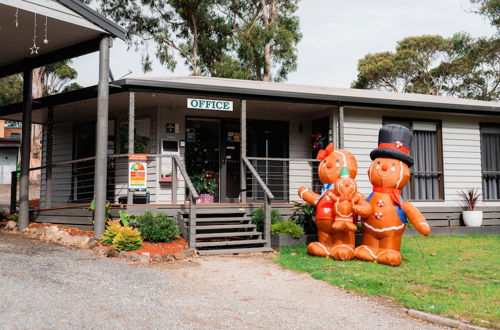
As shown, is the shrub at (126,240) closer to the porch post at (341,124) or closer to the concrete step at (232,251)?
the concrete step at (232,251)

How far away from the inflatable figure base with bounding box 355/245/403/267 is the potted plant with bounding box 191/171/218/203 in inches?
201

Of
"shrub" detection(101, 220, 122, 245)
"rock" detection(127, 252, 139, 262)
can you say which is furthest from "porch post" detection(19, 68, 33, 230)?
"rock" detection(127, 252, 139, 262)

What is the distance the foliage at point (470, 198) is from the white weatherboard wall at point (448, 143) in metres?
0.13

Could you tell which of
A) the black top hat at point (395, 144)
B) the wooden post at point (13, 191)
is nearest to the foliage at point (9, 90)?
the wooden post at point (13, 191)

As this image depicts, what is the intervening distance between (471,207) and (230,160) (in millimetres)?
6342

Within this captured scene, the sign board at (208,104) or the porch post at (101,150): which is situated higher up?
the sign board at (208,104)

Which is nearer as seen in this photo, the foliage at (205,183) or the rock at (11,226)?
the rock at (11,226)

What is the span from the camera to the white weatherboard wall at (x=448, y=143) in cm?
1162

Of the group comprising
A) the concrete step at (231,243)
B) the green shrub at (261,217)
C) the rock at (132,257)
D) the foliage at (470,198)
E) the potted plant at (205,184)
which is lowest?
the rock at (132,257)

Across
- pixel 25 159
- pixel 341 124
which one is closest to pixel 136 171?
pixel 25 159

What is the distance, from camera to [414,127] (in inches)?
476

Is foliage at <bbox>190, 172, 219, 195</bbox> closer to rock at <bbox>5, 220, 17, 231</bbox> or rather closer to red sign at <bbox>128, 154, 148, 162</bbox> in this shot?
red sign at <bbox>128, 154, 148, 162</bbox>

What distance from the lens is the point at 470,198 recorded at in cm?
1197

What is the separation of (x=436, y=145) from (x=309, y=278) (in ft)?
24.4
